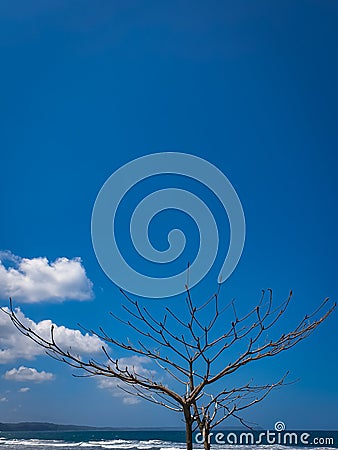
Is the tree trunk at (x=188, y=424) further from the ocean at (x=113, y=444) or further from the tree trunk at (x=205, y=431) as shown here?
the ocean at (x=113, y=444)

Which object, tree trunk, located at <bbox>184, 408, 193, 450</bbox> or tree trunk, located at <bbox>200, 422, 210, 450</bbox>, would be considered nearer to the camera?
tree trunk, located at <bbox>184, 408, 193, 450</bbox>

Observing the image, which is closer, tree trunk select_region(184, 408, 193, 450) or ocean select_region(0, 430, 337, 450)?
tree trunk select_region(184, 408, 193, 450)

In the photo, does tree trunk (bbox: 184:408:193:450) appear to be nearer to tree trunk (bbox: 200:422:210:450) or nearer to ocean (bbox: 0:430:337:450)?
tree trunk (bbox: 200:422:210:450)

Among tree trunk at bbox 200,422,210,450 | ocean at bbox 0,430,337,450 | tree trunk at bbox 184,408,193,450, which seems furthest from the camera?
ocean at bbox 0,430,337,450

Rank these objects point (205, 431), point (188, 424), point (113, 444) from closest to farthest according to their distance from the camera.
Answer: point (188, 424) → point (205, 431) → point (113, 444)

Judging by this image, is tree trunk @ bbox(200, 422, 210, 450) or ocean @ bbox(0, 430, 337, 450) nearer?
tree trunk @ bbox(200, 422, 210, 450)

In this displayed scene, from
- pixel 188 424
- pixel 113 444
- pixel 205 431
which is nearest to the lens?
pixel 188 424

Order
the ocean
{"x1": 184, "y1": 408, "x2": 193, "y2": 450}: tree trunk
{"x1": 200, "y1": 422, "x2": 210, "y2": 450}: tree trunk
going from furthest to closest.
→ the ocean
{"x1": 200, "y1": 422, "x2": 210, "y2": 450}: tree trunk
{"x1": 184, "y1": 408, "x2": 193, "y2": 450}: tree trunk

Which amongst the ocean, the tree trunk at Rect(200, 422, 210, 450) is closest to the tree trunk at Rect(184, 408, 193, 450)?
the tree trunk at Rect(200, 422, 210, 450)

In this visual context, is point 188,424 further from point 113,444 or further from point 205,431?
point 113,444

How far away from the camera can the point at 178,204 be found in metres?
2.18

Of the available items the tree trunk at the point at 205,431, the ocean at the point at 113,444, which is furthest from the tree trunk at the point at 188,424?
the ocean at the point at 113,444

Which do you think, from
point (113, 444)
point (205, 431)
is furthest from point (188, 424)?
point (113, 444)

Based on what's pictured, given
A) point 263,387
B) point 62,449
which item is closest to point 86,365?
point 263,387
